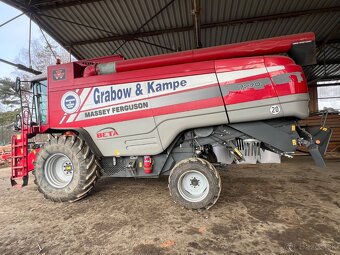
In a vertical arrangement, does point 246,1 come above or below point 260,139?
above

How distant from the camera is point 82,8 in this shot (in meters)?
6.61

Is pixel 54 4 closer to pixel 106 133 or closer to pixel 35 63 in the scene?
pixel 106 133

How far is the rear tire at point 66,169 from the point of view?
4.26m

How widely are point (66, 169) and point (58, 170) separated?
9.1 inches

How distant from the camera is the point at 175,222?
3373 millimetres

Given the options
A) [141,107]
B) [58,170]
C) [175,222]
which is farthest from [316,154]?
[58,170]

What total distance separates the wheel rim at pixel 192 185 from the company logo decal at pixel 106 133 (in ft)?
4.77

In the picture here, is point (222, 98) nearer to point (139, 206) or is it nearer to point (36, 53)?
point (139, 206)

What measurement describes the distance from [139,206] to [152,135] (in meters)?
1.26

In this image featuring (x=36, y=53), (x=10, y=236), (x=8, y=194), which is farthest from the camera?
(x=36, y=53)

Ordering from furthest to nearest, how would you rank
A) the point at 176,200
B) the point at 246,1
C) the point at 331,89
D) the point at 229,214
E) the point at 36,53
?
the point at 36,53 → the point at 331,89 → the point at 246,1 → the point at 176,200 → the point at 229,214

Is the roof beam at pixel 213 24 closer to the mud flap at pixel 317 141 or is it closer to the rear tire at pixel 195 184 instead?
the mud flap at pixel 317 141

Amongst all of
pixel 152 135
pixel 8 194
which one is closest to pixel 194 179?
pixel 152 135

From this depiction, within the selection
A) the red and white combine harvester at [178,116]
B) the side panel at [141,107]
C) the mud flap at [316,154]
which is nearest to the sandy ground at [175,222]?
the red and white combine harvester at [178,116]
